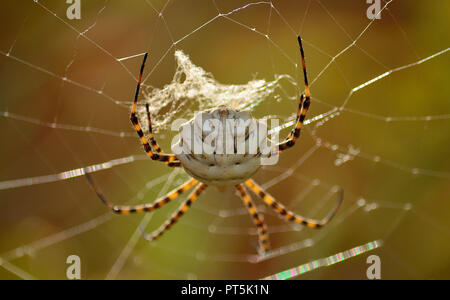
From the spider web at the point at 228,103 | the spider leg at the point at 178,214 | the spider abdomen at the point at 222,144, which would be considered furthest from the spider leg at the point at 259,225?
the spider abdomen at the point at 222,144

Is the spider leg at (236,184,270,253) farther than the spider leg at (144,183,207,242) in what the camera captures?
Yes

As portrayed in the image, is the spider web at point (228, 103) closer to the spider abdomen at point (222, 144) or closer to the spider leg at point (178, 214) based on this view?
the spider leg at point (178, 214)

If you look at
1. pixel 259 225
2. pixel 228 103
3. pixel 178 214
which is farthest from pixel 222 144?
pixel 259 225

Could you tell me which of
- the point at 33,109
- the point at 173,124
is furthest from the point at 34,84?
the point at 173,124

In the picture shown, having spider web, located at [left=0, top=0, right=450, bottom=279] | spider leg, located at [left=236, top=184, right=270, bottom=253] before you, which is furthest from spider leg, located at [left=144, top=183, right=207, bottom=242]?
spider leg, located at [left=236, top=184, right=270, bottom=253]

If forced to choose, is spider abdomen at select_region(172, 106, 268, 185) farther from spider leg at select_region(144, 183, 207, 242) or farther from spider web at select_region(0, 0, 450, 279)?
spider leg at select_region(144, 183, 207, 242)

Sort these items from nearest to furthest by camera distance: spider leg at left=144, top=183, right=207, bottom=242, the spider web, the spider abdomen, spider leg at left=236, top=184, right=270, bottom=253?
the spider abdomen → the spider web → spider leg at left=144, top=183, right=207, bottom=242 → spider leg at left=236, top=184, right=270, bottom=253

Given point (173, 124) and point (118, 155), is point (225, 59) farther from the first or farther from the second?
point (118, 155)
